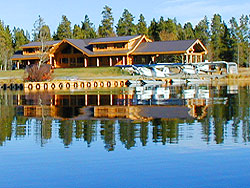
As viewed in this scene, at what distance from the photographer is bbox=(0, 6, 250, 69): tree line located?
70375mm

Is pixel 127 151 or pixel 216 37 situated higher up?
pixel 216 37

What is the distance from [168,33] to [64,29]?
2061 cm

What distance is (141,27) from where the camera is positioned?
79.1 meters

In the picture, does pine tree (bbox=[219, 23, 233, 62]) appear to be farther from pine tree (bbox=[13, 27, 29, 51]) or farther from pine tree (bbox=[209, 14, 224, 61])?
pine tree (bbox=[13, 27, 29, 51])

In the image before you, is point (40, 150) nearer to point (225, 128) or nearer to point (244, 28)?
point (225, 128)

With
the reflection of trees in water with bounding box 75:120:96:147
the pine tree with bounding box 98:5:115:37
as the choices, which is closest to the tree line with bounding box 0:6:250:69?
the pine tree with bounding box 98:5:115:37

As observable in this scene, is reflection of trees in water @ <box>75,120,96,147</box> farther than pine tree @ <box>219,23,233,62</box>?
No

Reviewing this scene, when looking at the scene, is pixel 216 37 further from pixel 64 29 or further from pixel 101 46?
pixel 64 29

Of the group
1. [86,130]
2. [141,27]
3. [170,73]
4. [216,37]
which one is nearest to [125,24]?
[141,27]

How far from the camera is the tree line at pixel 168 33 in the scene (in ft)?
231

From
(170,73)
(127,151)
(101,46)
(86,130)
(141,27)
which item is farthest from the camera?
(141,27)

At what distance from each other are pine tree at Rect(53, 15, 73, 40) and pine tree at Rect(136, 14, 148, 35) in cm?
1287

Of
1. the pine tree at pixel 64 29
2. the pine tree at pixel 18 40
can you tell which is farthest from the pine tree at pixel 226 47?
the pine tree at pixel 18 40

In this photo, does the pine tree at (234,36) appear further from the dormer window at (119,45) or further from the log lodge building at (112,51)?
the dormer window at (119,45)
